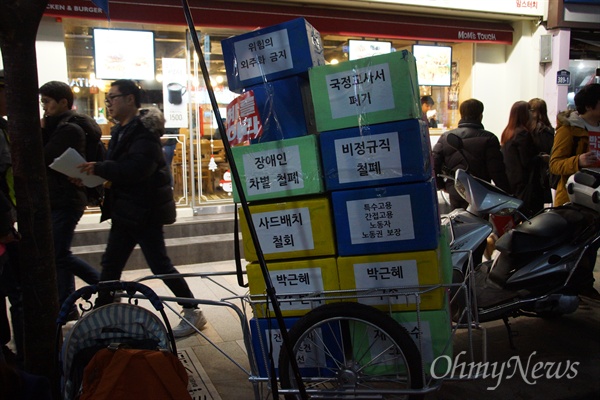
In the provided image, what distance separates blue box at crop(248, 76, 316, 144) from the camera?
319 centimetres

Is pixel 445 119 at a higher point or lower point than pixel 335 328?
higher

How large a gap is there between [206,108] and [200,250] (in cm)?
248

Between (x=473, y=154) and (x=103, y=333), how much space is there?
4.03m

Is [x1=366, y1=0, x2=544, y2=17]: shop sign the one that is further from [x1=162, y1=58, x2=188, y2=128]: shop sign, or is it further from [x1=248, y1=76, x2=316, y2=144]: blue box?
[x1=248, y1=76, x2=316, y2=144]: blue box

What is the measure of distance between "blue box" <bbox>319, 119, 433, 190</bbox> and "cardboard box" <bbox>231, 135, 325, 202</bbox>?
7 centimetres

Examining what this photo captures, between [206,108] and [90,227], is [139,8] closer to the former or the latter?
[206,108]

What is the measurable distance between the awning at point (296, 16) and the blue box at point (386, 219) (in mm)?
5855

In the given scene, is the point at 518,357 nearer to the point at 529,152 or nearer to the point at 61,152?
the point at 529,152

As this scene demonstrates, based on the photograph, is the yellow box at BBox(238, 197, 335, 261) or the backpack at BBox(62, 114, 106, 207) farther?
the backpack at BBox(62, 114, 106, 207)

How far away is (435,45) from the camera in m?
10.2

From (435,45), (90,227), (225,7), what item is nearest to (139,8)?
(225,7)

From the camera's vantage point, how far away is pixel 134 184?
464 centimetres

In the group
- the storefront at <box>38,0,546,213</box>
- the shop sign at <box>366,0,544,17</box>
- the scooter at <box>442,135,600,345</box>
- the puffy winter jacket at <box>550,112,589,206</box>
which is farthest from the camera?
the shop sign at <box>366,0,544,17</box>

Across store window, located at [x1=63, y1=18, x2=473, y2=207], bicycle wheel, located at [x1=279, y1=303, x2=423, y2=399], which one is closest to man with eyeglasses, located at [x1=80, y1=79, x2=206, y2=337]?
bicycle wheel, located at [x1=279, y1=303, x2=423, y2=399]
